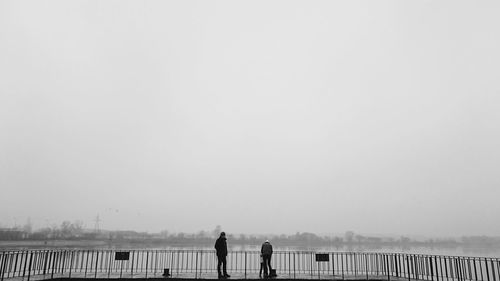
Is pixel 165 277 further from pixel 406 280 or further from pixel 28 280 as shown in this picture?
pixel 406 280

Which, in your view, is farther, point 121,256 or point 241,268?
point 241,268

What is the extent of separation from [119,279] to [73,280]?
7.08 ft

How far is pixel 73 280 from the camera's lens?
1850 centimetres

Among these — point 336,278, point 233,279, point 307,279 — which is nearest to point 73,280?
point 233,279

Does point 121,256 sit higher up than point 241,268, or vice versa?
point 121,256

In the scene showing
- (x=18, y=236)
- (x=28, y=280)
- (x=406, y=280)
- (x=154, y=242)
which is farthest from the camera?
(x=154, y=242)

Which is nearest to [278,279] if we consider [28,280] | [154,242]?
[28,280]

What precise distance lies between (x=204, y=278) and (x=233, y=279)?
1.50m

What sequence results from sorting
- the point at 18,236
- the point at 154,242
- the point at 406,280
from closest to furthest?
the point at 406,280 < the point at 18,236 < the point at 154,242

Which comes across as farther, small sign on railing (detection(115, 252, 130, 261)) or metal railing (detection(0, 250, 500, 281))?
small sign on railing (detection(115, 252, 130, 261))

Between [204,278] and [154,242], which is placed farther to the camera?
[154,242]

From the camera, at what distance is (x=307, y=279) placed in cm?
1883

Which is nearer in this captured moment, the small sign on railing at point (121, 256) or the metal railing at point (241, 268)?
the metal railing at point (241, 268)

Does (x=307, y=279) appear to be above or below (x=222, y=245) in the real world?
below
